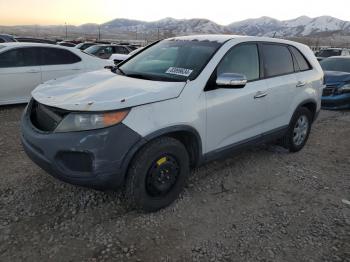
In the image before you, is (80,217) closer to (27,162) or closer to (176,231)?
(176,231)

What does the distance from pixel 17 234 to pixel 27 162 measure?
1.64m

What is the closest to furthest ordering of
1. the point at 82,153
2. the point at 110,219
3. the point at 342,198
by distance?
the point at 82,153, the point at 110,219, the point at 342,198

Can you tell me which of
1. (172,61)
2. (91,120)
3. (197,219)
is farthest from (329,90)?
(91,120)

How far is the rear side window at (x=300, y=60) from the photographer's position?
5.03 meters

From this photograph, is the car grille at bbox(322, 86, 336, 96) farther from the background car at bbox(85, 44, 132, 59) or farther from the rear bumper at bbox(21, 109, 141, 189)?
the background car at bbox(85, 44, 132, 59)

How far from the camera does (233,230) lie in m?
3.27

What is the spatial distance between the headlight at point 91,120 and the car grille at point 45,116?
0.11 metres

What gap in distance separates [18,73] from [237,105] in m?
5.24

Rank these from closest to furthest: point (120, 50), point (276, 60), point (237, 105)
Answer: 1. point (237, 105)
2. point (276, 60)
3. point (120, 50)

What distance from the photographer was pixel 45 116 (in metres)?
3.25

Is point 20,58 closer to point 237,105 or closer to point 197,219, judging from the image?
point 237,105

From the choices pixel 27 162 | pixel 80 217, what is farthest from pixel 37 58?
pixel 80 217

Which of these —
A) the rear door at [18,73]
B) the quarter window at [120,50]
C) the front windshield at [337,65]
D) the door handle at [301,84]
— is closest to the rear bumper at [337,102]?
the front windshield at [337,65]

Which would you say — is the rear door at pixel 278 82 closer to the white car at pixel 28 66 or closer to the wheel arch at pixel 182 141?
the wheel arch at pixel 182 141
